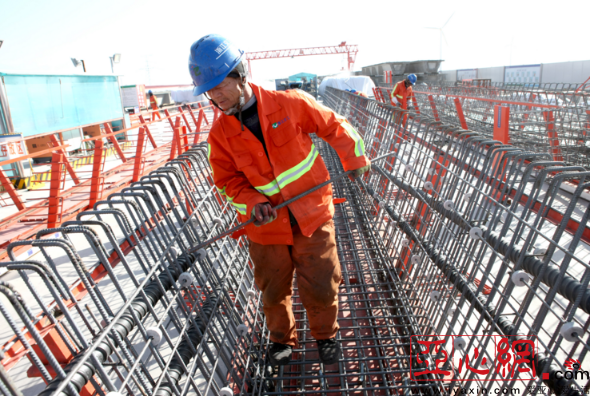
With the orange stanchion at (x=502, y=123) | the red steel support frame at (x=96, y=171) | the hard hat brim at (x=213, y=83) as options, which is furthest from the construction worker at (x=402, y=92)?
the hard hat brim at (x=213, y=83)

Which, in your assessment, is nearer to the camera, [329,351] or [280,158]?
[280,158]

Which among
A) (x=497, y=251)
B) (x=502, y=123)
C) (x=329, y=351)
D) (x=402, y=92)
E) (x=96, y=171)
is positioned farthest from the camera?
(x=402, y=92)

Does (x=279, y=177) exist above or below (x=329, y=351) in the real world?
above

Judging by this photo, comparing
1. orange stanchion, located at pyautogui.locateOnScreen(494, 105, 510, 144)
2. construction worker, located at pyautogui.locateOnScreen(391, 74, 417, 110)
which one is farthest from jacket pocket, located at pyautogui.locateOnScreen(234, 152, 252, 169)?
construction worker, located at pyautogui.locateOnScreen(391, 74, 417, 110)

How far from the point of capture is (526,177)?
80.4 inches

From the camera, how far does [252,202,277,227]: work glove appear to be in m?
2.41

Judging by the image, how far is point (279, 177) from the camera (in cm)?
251

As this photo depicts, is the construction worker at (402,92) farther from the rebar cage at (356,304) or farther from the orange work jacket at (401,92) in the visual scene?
the rebar cage at (356,304)

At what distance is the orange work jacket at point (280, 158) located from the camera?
2.47m

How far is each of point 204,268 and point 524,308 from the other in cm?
196

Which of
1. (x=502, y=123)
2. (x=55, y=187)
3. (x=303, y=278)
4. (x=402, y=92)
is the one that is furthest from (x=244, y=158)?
(x=402, y=92)

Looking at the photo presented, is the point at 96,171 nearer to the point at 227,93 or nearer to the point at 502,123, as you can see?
the point at 227,93

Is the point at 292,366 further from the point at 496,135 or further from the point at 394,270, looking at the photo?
the point at 496,135

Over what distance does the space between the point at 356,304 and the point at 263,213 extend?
1.59m
